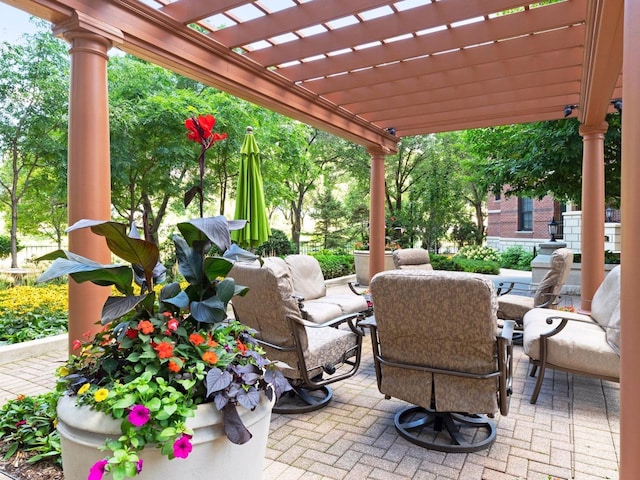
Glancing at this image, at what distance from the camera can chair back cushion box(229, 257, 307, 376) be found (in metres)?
3.09

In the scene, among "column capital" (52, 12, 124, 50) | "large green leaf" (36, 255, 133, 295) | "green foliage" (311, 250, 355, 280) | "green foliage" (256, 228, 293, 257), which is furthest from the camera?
"green foliage" (256, 228, 293, 257)

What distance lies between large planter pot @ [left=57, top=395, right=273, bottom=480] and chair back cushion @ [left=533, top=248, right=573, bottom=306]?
435cm

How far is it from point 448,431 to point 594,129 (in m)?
5.17

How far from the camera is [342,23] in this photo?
4.00m

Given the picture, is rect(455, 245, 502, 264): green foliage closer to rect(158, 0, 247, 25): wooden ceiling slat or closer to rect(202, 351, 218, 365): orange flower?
rect(158, 0, 247, 25): wooden ceiling slat

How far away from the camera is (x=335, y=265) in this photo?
11398 millimetres

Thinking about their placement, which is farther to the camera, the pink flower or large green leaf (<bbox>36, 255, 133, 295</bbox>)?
large green leaf (<bbox>36, 255, 133, 295</bbox>)

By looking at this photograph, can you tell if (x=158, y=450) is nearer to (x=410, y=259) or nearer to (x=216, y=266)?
(x=216, y=266)

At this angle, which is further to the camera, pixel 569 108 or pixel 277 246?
pixel 277 246

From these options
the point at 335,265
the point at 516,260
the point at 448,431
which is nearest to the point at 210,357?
the point at 448,431

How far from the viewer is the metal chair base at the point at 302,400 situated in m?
3.29

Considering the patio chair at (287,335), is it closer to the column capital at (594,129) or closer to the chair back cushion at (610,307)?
the chair back cushion at (610,307)

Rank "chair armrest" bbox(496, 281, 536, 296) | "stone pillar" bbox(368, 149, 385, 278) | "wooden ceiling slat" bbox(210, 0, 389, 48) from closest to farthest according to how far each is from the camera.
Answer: "wooden ceiling slat" bbox(210, 0, 389, 48) < "chair armrest" bbox(496, 281, 536, 296) < "stone pillar" bbox(368, 149, 385, 278)

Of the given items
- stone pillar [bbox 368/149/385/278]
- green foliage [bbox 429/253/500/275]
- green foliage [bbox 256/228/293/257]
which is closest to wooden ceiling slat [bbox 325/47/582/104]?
stone pillar [bbox 368/149/385/278]
